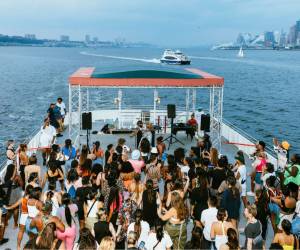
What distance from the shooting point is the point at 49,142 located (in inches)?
490

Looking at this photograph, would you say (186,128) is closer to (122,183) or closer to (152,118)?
(152,118)

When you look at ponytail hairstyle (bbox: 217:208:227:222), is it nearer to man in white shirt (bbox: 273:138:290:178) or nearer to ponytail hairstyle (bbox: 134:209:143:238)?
ponytail hairstyle (bbox: 134:209:143:238)

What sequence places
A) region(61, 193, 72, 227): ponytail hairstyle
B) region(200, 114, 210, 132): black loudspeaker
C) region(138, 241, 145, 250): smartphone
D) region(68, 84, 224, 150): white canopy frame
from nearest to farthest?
region(138, 241, 145, 250): smartphone, region(61, 193, 72, 227): ponytail hairstyle, region(68, 84, 224, 150): white canopy frame, region(200, 114, 210, 132): black loudspeaker

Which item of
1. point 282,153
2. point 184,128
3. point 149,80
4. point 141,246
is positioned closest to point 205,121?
point 184,128

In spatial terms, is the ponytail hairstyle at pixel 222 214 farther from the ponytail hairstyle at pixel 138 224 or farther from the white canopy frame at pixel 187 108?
the white canopy frame at pixel 187 108

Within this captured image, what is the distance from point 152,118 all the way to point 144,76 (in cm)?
507

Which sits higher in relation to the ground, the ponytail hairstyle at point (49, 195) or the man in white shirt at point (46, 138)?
the ponytail hairstyle at point (49, 195)

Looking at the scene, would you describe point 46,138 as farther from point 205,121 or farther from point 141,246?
point 141,246

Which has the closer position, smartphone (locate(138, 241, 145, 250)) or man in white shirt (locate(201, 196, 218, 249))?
smartphone (locate(138, 241, 145, 250))

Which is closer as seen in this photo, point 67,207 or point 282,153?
point 67,207

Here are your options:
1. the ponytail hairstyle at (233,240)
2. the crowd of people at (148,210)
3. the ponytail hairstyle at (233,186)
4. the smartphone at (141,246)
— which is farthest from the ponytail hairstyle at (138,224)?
the ponytail hairstyle at (233,186)

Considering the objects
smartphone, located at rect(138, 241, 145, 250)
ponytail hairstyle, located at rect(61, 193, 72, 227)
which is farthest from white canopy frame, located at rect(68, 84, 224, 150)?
smartphone, located at rect(138, 241, 145, 250)

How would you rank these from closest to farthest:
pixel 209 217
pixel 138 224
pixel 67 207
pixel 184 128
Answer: pixel 138 224, pixel 209 217, pixel 67 207, pixel 184 128

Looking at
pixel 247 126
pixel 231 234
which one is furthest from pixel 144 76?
pixel 247 126
